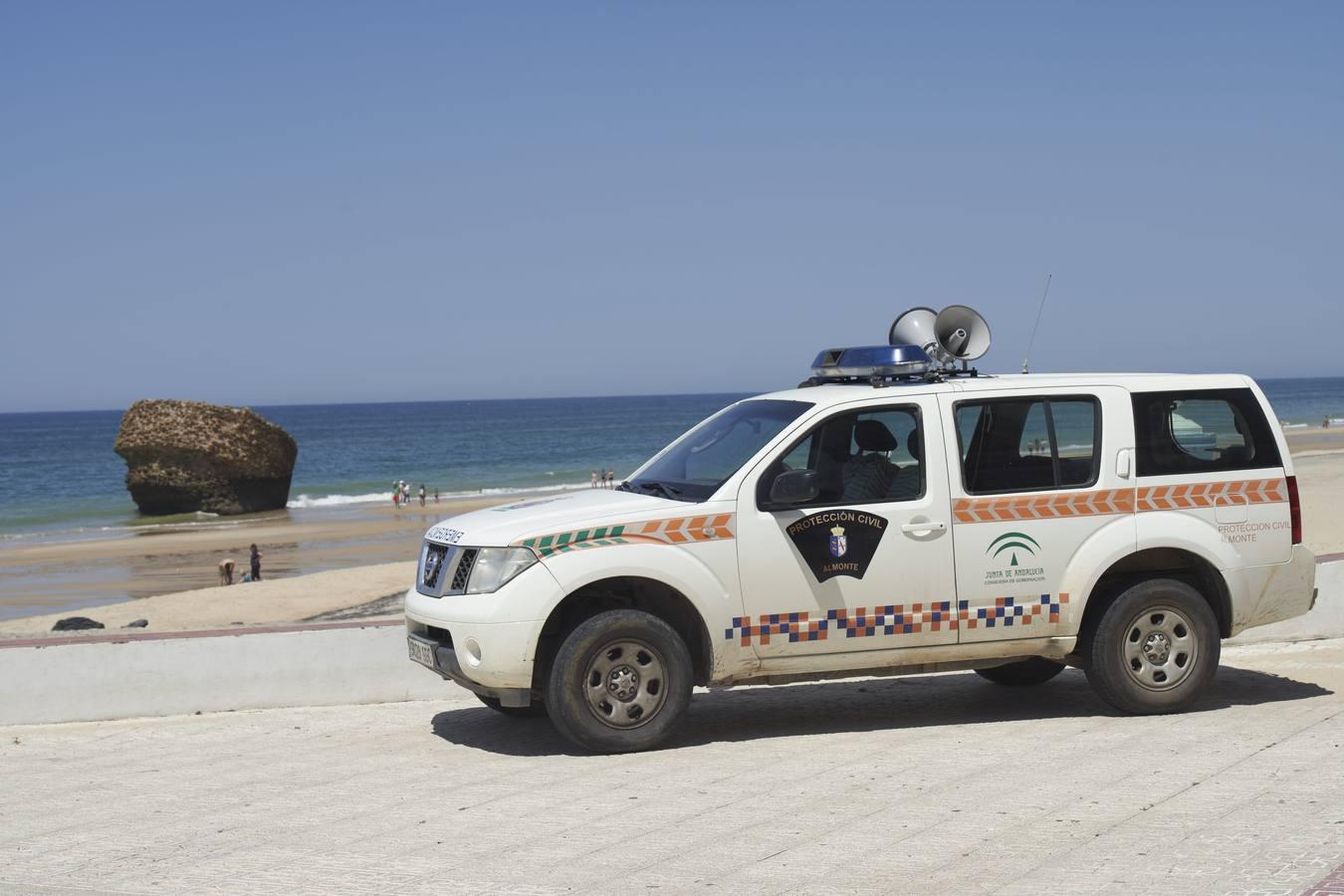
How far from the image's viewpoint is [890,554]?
718cm

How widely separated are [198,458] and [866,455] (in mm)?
48890

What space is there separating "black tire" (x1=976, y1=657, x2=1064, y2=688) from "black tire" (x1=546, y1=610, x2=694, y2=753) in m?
2.68

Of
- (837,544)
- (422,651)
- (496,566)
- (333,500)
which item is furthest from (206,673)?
(333,500)

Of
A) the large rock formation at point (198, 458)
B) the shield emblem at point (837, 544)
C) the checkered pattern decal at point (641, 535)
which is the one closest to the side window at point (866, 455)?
the shield emblem at point (837, 544)

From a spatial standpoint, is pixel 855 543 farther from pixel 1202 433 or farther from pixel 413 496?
pixel 413 496

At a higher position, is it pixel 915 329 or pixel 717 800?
pixel 915 329

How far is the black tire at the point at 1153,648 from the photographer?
7.48m

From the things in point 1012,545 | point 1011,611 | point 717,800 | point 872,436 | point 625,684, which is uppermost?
point 872,436

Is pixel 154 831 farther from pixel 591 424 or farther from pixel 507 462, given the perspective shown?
pixel 591 424

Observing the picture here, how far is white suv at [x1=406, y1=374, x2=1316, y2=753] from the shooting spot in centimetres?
690

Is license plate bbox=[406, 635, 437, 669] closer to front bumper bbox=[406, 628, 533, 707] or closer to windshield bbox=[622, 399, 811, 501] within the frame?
front bumper bbox=[406, 628, 533, 707]

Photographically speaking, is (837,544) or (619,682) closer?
(619,682)

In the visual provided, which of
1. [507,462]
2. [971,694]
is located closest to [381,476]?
[507,462]

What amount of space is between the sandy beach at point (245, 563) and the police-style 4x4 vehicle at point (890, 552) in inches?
217
